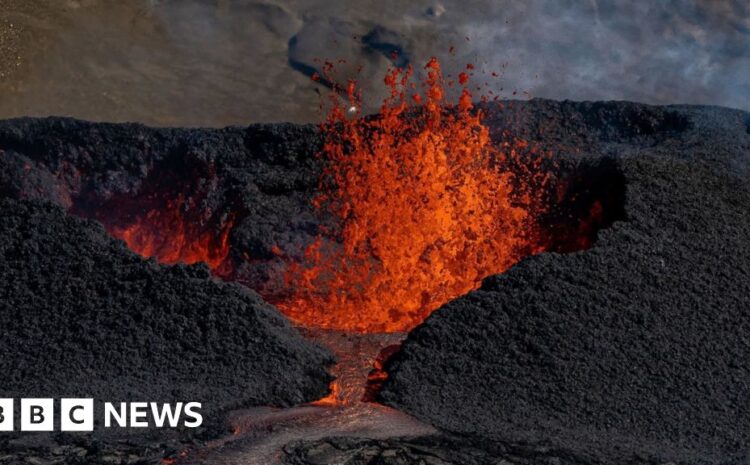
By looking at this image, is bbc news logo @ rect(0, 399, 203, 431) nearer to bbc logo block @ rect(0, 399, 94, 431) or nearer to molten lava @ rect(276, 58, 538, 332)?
bbc logo block @ rect(0, 399, 94, 431)

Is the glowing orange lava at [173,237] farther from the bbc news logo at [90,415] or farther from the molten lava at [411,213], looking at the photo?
the bbc news logo at [90,415]

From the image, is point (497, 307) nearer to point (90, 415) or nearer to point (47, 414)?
point (90, 415)

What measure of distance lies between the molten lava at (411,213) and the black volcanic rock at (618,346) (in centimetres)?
109

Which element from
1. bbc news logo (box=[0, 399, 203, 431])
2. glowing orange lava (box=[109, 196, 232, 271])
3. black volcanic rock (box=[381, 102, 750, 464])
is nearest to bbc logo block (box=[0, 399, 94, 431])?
bbc news logo (box=[0, 399, 203, 431])

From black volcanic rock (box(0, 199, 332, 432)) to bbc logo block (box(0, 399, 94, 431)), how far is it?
6 centimetres

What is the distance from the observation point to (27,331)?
5.15 meters

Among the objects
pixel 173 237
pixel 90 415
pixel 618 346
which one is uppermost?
pixel 173 237

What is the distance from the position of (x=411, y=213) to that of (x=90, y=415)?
3.22 m

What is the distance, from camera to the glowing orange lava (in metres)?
7.38

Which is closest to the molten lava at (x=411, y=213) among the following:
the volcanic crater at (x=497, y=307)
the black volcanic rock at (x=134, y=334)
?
the volcanic crater at (x=497, y=307)

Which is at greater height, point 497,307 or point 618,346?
point 497,307

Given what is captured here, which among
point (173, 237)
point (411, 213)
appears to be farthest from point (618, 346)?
point (173, 237)

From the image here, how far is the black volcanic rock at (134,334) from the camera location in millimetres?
4809

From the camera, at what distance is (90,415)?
14.9 feet
